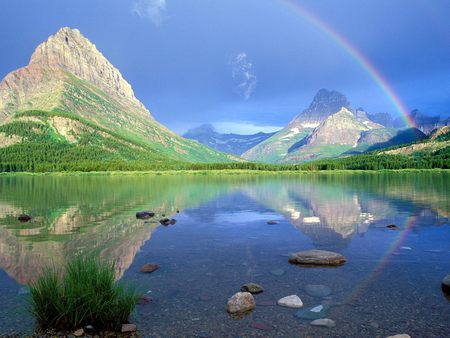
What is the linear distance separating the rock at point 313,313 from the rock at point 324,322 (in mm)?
439

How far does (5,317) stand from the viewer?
55.5 feet

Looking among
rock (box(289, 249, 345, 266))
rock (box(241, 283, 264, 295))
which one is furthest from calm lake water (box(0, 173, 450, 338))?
rock (box(289, 249, 345, 266))

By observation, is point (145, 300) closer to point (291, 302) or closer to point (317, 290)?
point (291, 302)

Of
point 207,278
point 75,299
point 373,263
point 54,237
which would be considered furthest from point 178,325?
point 54,237

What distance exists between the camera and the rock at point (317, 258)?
2608 centimetres

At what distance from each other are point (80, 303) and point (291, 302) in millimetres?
10092

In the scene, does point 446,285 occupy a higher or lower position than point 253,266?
higher

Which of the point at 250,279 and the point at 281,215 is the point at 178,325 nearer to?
the point at 250,279

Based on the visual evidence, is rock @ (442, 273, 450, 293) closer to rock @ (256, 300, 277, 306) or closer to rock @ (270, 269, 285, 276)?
rock @ (270, 269, 285, 276)

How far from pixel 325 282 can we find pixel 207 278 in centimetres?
728

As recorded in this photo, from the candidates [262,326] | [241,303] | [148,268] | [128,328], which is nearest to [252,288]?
[241,303]

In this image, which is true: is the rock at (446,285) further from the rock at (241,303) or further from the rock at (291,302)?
the rock at (241,303)

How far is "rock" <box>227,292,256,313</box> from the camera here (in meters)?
17.8

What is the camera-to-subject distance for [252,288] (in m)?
20.6
